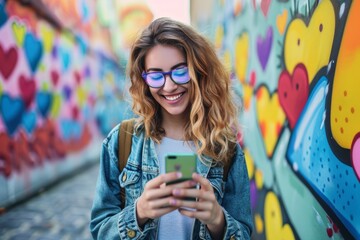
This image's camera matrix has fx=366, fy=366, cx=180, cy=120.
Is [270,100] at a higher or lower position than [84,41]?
lower

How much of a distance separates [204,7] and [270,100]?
2.98 m

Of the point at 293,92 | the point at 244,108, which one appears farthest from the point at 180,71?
the point at 244,108

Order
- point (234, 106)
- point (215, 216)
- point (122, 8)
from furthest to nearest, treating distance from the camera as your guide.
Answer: point (122, 8) → point (234, 106) → point (215, 216)

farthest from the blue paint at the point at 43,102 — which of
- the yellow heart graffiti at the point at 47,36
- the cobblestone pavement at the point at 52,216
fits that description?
the cobblestone pavement at the point at 52,216

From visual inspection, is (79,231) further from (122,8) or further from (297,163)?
(122,8)

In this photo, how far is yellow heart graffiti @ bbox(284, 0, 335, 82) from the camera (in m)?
1.68

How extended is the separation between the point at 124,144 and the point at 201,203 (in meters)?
0.49

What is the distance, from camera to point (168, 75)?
1477mm

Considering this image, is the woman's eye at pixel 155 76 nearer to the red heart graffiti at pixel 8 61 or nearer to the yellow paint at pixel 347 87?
the yellow paint at pixel 347 87

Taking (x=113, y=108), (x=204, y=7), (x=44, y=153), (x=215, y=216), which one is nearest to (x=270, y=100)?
(x=215, y=216)

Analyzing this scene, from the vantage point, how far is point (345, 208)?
1480 mm

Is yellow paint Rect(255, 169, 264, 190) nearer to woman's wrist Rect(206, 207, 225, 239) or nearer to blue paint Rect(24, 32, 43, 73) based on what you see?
woman's wrist Rect(206, 207, 225, 239)

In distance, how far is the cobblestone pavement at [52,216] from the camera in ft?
12.5

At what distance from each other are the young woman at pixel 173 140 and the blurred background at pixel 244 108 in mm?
246
